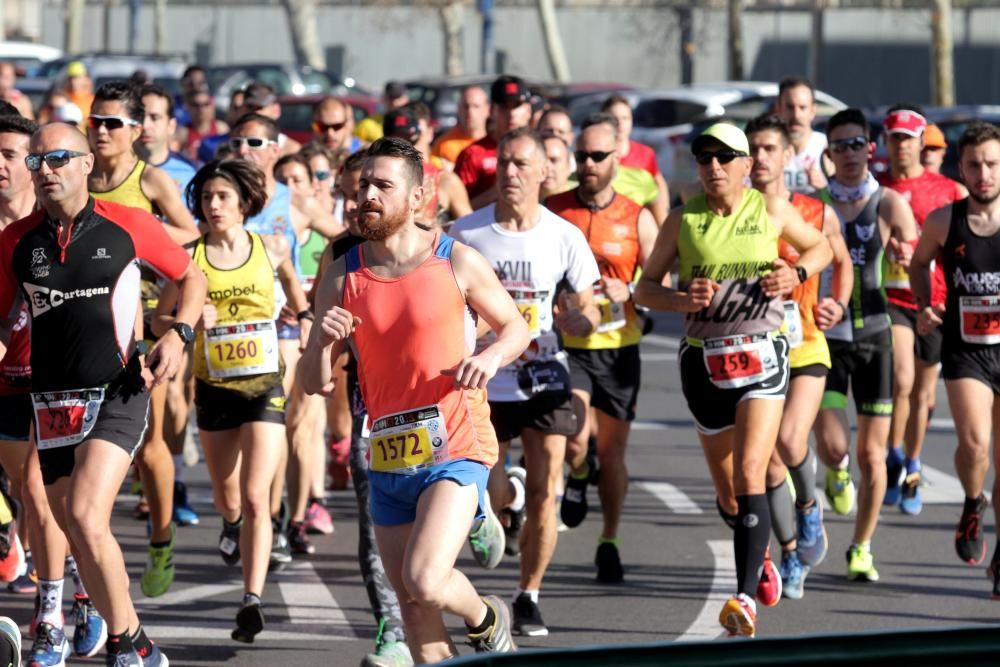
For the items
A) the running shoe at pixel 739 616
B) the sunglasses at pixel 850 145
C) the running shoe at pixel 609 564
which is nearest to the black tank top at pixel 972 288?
the sunglasses at pixel 850 145

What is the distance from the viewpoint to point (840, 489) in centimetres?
918

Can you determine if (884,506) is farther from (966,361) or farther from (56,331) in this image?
(56,331)

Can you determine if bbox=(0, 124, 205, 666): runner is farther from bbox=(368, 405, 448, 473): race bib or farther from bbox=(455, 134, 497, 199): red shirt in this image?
bbox=(455, 134, 497, 199): red shirt

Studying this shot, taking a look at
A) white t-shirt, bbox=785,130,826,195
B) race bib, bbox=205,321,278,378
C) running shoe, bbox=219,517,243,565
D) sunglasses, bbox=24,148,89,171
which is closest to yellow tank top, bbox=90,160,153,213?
race bib, bbox=205,321,278,378

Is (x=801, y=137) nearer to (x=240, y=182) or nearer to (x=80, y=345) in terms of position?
(x=240, y=182)

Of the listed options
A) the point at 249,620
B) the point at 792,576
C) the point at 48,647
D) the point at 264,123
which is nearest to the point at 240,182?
the point at 264,123

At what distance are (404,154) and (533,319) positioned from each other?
1947 mm

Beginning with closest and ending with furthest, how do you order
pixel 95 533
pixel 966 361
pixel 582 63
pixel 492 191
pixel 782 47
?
pixel 95 533, pixel 966 361, pixel 492 191, pixel 782 47, pixel 582 63

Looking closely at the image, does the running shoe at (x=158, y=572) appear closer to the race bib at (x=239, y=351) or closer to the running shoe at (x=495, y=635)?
the race bib at (x=239, y=351)

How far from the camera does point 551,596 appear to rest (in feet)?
27.1

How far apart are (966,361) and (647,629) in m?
1.92

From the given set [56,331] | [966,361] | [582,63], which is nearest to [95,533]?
[56,331]

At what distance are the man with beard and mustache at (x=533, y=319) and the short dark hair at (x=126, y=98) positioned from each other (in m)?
1.73

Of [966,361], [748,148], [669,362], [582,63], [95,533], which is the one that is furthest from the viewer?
[582,63]
